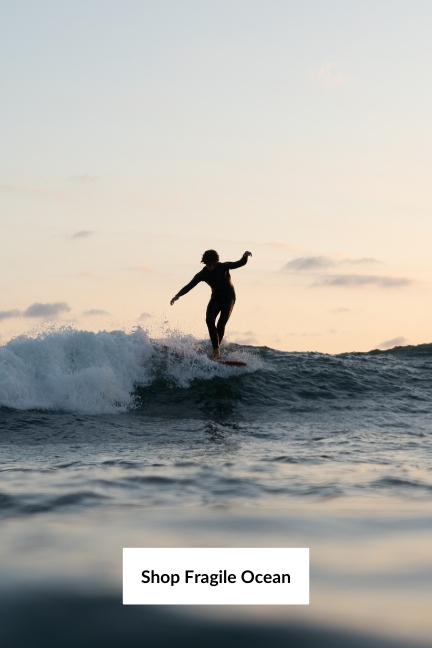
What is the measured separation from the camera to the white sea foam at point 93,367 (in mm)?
11055

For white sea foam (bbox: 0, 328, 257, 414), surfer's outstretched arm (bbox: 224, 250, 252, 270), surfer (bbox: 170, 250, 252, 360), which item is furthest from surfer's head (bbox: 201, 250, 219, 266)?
white sea foam (bbox: 0, 328, 257, 414)

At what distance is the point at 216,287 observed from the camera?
1274cm

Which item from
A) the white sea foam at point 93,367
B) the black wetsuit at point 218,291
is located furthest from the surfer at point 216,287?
the white sea foam at point 93,367

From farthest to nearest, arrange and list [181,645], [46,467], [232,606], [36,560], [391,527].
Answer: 1. [46,467]
2. [391,527]
3. [36,560]
4. [232,606]
5. [181,645]

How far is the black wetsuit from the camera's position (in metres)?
12.6

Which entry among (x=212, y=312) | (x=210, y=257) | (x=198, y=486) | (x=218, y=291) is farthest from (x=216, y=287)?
(x=198, y=486)

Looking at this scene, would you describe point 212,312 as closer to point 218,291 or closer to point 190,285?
point 218,291

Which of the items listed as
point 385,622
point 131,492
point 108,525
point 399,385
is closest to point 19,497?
point 131,492

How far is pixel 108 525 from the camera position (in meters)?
4.21

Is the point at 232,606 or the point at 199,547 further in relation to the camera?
the point at 199,547

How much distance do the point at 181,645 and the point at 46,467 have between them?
4457 mm

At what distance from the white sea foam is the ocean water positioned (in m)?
0.03

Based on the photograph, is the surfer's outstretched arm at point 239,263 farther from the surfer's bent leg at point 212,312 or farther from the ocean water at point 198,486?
the ocean water at point 198,486

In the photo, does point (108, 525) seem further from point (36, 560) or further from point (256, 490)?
point (256, 490)
